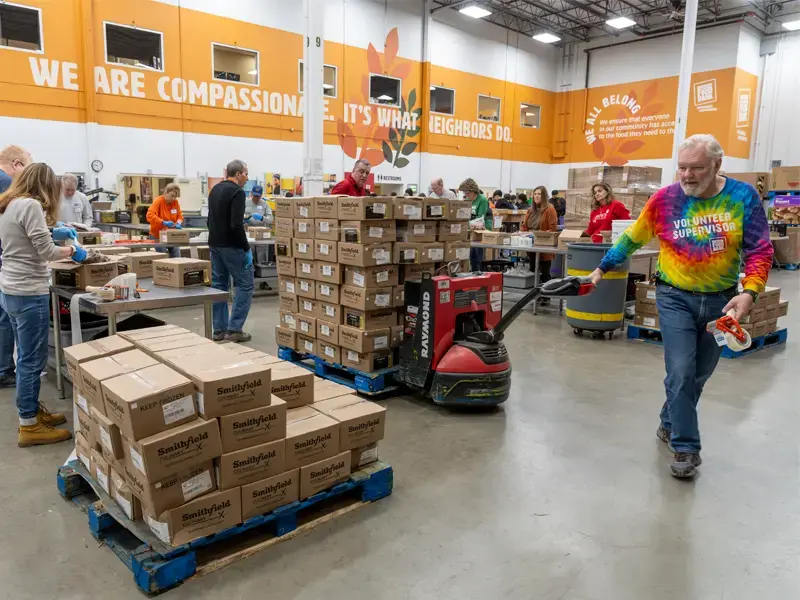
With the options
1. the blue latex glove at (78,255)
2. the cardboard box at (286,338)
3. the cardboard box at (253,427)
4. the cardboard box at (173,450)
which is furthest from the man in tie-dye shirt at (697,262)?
the blue latex glove at (78,255)

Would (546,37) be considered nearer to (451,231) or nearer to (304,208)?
(451,231)

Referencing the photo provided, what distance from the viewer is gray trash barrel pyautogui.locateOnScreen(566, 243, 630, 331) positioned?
21.2 ft

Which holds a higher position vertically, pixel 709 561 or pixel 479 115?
pixel 479 115

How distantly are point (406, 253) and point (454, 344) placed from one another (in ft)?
2.71

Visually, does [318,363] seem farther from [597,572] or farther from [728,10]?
[728,10]

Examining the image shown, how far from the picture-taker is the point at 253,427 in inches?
96.7

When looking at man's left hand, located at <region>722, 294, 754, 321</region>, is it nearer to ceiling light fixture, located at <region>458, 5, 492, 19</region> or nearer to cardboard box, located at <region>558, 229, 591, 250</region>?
cardboard box, located at <region>558, 229, 591, 250</region>

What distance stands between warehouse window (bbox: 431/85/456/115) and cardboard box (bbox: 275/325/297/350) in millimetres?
12448

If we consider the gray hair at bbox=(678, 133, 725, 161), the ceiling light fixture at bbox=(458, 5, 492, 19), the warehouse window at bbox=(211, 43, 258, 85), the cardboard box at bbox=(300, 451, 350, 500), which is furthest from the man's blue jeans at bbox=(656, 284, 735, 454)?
the ceiling light fixture at bbox=(458, 5, 492, 19)

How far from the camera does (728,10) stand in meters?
15.8

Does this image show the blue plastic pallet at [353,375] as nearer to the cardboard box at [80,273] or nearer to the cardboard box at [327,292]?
the cardboard box at [327,292]

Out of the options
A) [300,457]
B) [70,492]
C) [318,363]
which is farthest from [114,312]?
[318,363]

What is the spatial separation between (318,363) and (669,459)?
2660 mm

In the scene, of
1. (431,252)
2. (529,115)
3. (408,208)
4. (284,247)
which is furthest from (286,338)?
(529,115)
